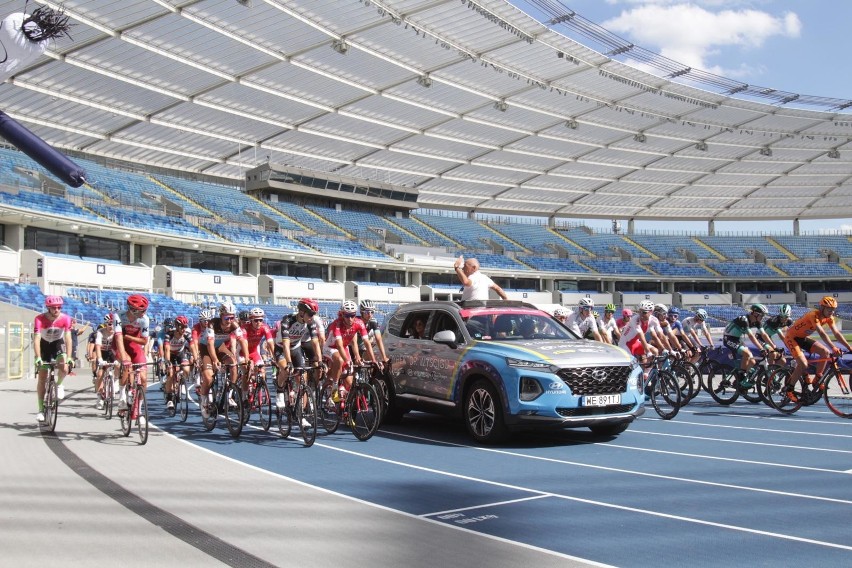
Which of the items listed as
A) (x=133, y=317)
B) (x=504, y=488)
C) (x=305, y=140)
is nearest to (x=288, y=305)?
(x=305, y=140)

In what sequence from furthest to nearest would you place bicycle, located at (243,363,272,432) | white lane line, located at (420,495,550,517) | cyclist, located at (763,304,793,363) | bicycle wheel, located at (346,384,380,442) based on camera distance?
1. cyclist, located at (763,304,793,363)
2. bicycle, located at (243,363,272,432)
3. bicycle wheel, located at (346,384,380,442)
4. white lane line, located at (420,495,550,517)

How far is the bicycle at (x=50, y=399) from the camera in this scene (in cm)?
1046

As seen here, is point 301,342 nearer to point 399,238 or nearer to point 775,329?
point 775,329

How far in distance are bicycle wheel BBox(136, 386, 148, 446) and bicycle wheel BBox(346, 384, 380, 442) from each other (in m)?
2.70

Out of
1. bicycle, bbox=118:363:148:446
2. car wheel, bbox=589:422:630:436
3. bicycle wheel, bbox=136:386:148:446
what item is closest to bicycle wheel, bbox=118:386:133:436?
bicycle, bbox=118:363:148:446

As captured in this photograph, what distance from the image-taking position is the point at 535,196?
65.6m

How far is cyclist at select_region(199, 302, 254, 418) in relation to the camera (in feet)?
35.9

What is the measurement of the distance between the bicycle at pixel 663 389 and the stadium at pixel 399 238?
65 centimetres

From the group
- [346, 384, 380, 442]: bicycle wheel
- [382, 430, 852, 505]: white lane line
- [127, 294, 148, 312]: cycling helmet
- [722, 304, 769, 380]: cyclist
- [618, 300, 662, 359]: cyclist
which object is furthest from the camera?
[722, 304, 769, 380]: cyclist

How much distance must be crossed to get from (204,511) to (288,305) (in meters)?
39.2

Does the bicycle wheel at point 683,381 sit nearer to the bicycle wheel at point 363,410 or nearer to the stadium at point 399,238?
the stadium at point 399,238

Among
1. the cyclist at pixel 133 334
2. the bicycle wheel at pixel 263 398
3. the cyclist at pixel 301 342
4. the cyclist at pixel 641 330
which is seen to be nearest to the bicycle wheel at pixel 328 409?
the cyclist at pixel 301 342

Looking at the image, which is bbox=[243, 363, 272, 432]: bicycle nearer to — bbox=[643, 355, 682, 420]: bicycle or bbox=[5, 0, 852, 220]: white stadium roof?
bbox=[643, 355, 682, 420]: bicycle

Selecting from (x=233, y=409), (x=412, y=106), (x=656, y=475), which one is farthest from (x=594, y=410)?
(x=412, y=106)
